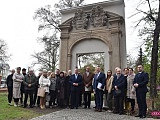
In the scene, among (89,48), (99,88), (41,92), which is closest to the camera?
(99,88)

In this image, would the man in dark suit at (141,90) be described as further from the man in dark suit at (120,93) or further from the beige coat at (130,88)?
the man in dark suit at (120,93)

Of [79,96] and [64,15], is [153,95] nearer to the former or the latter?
[79,96]

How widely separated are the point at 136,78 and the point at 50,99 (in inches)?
149

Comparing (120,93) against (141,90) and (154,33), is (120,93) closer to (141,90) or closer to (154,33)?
(141,90)

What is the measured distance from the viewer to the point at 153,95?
35.0 feet

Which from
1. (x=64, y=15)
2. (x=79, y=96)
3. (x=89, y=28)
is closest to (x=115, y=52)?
(x=89, y=28)

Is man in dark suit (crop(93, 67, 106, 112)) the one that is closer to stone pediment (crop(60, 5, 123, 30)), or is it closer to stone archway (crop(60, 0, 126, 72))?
stone archway (crop(60, 0, 126, 72))

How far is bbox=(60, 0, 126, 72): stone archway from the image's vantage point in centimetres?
1038

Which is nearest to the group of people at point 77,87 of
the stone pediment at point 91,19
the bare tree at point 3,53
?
the stone pediment at point 91,19

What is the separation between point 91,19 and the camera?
11102mm

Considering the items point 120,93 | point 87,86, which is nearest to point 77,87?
point 87,86

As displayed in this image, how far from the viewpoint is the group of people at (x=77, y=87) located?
308 inches

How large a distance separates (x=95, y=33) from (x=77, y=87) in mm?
3319

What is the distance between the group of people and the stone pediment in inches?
119
